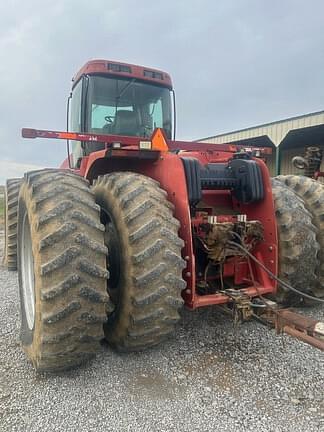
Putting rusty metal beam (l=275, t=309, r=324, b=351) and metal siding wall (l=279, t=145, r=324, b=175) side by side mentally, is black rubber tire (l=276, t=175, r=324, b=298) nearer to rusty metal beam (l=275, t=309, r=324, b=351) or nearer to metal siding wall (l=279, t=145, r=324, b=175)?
rusty metal beam (l=275, t=309, r=324, b=351)

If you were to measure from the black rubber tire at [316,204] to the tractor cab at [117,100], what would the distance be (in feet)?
6.83

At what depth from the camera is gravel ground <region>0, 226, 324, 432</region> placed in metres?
2.50

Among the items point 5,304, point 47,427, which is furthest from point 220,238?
point 5,304

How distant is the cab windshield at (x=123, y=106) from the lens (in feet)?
16.0

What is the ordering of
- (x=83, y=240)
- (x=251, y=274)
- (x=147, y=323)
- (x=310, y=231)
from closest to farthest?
(x=83, y=240), (x=147, y=323), (x=251, y=274), (x=310, y=231)

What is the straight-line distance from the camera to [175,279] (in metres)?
2.81

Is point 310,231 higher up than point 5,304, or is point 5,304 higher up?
point 310,231

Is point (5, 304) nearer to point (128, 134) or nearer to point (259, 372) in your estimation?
point (128, 134)

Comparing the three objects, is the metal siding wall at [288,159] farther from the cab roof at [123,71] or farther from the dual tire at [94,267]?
the dual tire at [94,267]

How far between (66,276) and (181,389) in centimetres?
122

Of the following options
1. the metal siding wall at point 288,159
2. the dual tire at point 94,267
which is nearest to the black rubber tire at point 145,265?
the dual tire at point 94,267

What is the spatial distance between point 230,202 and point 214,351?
1453 millimetres

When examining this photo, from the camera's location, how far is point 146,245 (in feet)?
9.17

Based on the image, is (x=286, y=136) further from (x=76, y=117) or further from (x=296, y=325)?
(x=296, y=325)
